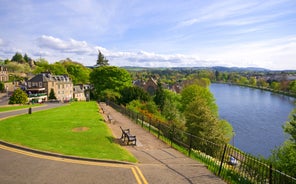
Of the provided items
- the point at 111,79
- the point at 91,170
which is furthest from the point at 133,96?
the point at 91,170

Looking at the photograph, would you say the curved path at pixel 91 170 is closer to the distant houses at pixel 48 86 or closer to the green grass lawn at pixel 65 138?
the green grass lawn at pixel 65 138

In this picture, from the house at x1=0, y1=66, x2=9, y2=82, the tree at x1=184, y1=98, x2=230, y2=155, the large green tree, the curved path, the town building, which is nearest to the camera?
the curved path

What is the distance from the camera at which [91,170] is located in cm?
A: 999

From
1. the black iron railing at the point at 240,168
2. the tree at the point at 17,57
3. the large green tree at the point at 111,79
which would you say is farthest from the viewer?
the tree at the point at 17,57

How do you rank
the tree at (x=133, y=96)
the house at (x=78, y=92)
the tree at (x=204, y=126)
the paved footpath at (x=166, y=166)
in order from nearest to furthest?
the paved footpath at (x=166, y=166)
the tree at (x=204, y=126)
the tree at (x=133, y=96)
the house at (x=78, y=92)

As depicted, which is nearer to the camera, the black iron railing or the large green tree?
the black iron railing

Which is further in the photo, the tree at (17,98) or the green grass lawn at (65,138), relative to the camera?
the tree at (17,98)

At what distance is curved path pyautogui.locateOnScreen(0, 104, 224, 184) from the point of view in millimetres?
9047

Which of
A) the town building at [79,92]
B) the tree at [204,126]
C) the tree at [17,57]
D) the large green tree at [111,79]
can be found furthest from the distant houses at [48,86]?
the tree at [17,57]

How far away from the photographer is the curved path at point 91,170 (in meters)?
9.05

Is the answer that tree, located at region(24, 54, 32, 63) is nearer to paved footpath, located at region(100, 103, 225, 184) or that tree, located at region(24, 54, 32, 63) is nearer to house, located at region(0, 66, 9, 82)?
house, located at region(0, 66, 9, 82)

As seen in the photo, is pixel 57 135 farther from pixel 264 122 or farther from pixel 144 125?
pixel 264 122

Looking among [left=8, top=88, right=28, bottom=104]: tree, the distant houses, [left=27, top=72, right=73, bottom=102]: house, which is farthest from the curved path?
[left=27, top=72, right=73, bottom=102]: house

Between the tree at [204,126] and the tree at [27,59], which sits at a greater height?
the tree at [27,59]
